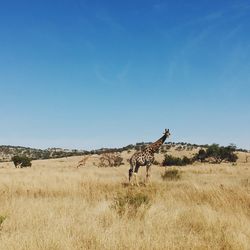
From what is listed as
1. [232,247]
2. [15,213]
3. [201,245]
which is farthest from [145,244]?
[15,213]

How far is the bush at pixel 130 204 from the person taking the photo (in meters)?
8.81

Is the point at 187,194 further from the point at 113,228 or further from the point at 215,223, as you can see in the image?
the point at 113,228

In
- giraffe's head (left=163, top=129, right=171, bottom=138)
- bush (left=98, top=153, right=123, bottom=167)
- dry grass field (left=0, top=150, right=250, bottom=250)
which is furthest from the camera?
bush (left=98, top=153, right=123, bottom=167)

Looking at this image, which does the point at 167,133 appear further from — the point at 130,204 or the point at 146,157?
the point at 130,204

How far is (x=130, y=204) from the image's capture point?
937 cm

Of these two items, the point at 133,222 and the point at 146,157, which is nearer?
the point at 133,222

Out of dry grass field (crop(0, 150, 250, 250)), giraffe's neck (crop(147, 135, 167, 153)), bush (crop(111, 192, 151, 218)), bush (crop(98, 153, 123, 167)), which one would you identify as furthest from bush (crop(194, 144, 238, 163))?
bush (crop(111, 192, 151, 218))

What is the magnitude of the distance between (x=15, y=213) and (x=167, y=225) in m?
3.03

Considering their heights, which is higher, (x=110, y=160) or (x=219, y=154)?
(x=219, y=154)

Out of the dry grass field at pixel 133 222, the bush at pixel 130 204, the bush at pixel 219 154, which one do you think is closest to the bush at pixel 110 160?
the bush at pixel 219 154

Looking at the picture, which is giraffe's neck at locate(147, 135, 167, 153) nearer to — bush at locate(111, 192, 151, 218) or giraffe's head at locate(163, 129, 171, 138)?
giraffe's head at locate(163, 129, 171, 138)

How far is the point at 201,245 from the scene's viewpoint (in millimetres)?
6367

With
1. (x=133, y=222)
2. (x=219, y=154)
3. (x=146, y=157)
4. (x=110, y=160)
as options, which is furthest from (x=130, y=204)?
(x=219, y=154)

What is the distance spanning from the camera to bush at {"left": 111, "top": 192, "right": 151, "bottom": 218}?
8.81 m
